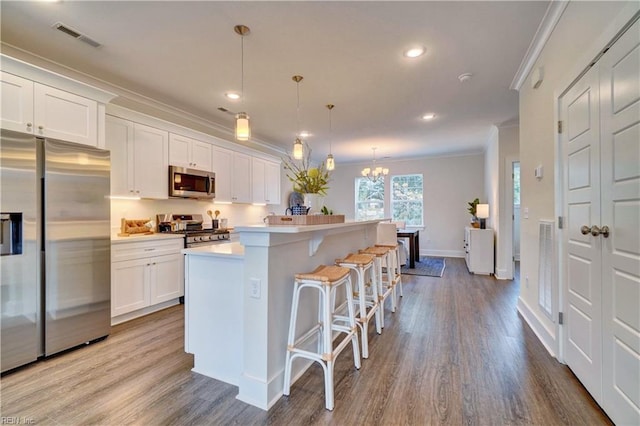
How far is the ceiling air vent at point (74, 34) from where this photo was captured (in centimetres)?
→ 226

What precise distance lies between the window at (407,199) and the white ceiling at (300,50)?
145 inches

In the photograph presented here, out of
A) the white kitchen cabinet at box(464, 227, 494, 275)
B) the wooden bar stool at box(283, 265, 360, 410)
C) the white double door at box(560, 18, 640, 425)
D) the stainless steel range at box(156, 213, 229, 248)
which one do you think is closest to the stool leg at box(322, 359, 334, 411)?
the wooden bar stool at box(283, 265, 360, 410)

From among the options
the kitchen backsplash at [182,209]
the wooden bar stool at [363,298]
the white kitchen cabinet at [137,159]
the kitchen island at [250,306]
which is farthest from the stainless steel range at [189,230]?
the wooden bar stool at [363,298]

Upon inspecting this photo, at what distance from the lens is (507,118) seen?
15.0 feet

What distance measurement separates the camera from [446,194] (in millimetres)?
7508

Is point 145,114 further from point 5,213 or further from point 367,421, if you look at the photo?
point 367,421

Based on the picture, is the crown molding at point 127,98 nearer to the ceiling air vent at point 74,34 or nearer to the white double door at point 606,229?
the ceiling air vent at point 74,34

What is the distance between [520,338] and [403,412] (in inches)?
67.4

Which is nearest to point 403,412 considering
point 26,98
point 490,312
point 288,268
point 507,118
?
point 288,268

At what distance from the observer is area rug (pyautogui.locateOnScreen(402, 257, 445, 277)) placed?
17.8 feet

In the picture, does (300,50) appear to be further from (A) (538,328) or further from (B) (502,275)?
(B) (502,275)

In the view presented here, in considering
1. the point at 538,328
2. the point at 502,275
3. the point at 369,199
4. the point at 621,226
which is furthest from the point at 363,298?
the point at 369,199

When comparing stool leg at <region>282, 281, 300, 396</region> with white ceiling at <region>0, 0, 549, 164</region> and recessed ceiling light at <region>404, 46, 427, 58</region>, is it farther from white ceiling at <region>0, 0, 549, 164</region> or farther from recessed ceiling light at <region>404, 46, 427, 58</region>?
recessed ceiling light at <region>404, 46, 427, 58</region>

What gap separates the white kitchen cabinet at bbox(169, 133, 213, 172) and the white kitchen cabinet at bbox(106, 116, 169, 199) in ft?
0.30
